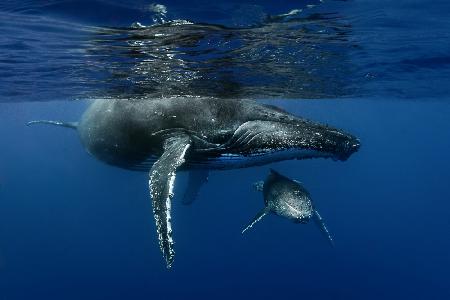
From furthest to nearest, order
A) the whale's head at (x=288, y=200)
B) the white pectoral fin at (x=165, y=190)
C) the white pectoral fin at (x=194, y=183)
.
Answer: the white pectoral fin at (x=194, y=183)
the whale's head at (x=288, y=200)
the white pectoral fin at (x=165, y=190)

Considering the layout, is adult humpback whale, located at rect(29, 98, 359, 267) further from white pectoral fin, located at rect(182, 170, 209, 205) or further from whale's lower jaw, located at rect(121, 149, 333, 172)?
white pectoral fin, located at rect(182, 170, 209, 205)

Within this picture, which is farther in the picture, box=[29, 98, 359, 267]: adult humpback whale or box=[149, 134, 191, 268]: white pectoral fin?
box=[29, 98, 359, 267]: adult humpback whale

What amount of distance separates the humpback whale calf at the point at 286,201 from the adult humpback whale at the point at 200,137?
9.21ft

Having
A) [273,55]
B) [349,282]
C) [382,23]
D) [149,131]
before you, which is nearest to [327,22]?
[382,23]

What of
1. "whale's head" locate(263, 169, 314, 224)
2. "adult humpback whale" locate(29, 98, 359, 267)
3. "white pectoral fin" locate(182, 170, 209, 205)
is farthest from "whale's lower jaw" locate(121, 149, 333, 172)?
"white pectoral fin" locate(182, 170, 209, 205)

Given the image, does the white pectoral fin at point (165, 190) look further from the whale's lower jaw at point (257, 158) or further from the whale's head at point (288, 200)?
the whale's head at point (288, 200)

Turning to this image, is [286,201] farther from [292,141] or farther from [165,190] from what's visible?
[165,190]

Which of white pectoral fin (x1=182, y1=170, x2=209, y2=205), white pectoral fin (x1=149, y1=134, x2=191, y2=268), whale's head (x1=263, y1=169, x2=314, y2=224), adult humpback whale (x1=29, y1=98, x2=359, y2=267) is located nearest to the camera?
white pectoral fin (x1=149, y1=134, x2=191, y2=268)

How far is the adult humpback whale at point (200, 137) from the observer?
8.48 m

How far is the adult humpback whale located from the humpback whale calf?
281 centimetres

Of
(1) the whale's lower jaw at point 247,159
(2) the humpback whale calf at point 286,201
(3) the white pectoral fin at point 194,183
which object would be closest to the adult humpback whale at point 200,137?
(1) the whale's lower jaw at point 247,159

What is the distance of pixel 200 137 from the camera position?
949 cm

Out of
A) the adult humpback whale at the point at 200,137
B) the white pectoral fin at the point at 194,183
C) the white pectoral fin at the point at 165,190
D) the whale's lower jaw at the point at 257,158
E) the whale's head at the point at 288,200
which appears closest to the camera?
the white pectoral fin at the point at 165,190

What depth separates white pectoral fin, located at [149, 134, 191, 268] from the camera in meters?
6.75
